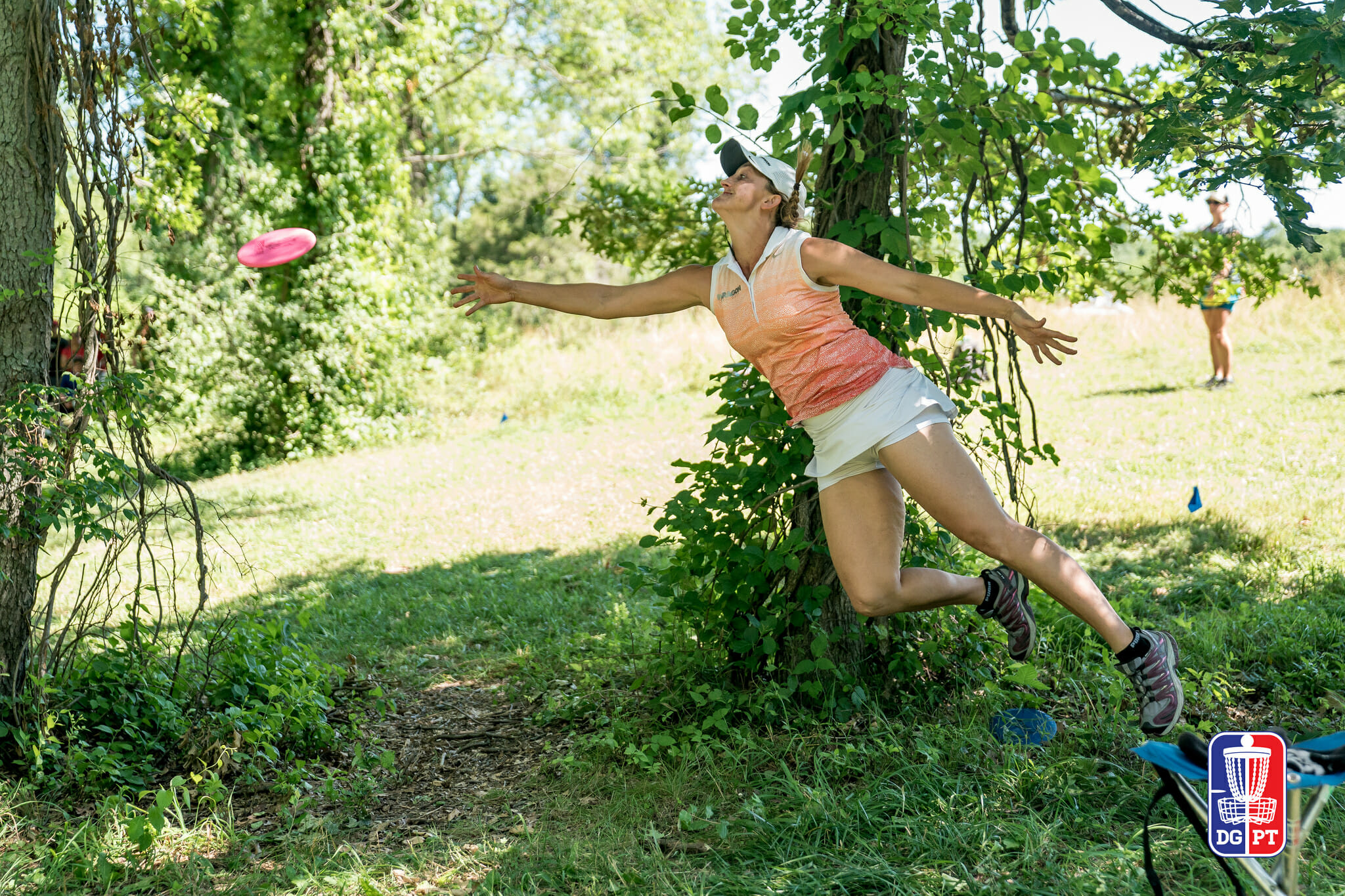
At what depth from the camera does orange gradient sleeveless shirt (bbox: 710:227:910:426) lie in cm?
310

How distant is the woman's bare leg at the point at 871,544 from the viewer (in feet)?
10.4

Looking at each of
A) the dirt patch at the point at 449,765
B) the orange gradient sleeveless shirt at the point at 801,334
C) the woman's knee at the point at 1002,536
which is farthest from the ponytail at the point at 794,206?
the dirt patch at the point at 449,765

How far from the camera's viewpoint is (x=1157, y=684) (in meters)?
3.02

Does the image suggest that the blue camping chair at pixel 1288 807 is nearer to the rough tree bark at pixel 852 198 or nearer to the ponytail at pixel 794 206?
the rough tree bark at pixel 852 198

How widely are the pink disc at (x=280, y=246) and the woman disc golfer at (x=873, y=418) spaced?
8561mm

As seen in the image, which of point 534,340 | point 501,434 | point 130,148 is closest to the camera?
point 130,148

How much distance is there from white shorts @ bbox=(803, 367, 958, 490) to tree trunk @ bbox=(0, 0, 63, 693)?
8.89ft

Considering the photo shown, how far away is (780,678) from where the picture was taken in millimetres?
3912

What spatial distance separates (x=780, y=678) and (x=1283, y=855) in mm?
2197

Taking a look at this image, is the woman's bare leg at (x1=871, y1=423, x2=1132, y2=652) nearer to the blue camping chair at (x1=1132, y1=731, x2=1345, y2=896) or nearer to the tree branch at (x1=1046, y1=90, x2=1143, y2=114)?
the blue camping chair at (x1=1132, y1=731, x2=1345, y2=896)

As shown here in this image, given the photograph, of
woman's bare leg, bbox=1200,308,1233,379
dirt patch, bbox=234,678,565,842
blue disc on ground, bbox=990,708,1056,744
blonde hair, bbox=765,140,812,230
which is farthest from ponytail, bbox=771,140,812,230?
woman's bare leg, bbox=1200,308,1233,379

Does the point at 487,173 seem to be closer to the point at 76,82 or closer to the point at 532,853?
the point at 76,82

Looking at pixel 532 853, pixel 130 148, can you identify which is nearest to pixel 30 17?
pixel 130 148

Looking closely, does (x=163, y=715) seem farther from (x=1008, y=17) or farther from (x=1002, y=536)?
(x=1008, y=17)
